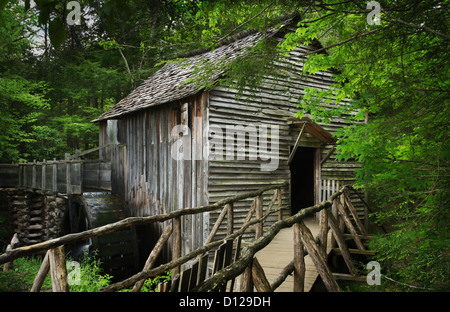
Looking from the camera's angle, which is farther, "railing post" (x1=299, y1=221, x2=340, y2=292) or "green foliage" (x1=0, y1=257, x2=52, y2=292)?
"green foliage" (x1=0, y1=257, x2=52, y2=292)

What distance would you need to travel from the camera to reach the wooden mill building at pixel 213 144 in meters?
8.01

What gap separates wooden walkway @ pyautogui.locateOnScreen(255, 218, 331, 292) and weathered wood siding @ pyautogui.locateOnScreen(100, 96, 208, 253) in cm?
190

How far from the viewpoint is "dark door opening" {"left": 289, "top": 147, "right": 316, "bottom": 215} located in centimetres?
1257

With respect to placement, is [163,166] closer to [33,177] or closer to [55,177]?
[55,177]

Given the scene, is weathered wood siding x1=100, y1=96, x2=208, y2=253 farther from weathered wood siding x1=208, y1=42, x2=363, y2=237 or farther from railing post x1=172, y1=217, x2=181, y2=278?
railing post x1=172, y1=217, x2=181, y2=278

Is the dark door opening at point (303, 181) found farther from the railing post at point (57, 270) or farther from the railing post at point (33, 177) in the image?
the railing post at point (57, 270)

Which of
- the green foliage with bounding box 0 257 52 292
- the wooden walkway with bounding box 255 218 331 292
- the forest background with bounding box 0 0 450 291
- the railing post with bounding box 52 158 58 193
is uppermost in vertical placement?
the forest background with bounding box 0 0 450 291

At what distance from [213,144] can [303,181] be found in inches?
237

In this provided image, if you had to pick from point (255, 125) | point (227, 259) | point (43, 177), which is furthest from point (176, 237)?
Result: point (43, 177)

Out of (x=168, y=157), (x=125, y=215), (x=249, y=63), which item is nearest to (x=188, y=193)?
(x=168, y=157)

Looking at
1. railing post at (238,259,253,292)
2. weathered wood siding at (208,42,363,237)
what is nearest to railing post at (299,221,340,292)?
railing post at (238,259,253,292)

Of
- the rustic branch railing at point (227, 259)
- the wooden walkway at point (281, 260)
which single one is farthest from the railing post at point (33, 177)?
the rustic branch railing at point (227, 259)
